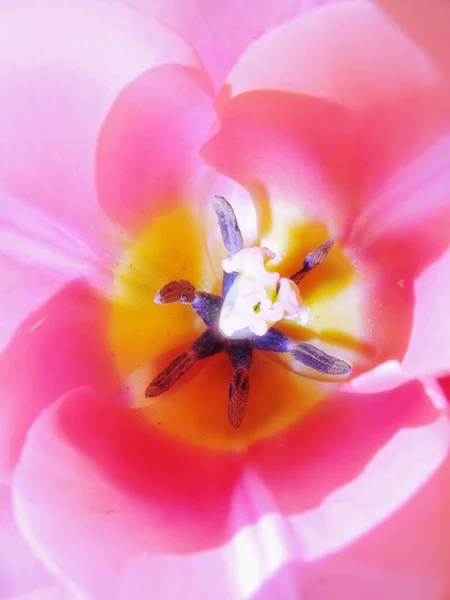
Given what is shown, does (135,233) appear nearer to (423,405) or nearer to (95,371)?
(95,371)

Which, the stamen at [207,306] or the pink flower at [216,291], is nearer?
the pink flower at [216,291]

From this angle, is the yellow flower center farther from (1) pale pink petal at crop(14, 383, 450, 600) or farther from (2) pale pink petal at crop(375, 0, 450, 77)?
(2) pale pink petal at crop(375, 0, 450, 77)

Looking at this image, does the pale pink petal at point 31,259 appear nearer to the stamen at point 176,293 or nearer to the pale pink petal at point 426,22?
the stamen at point 176,293

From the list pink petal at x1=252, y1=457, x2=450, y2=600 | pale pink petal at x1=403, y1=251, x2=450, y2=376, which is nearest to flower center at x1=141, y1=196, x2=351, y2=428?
pale pink petal at x1=403, y1=251, x2=450, y2=376

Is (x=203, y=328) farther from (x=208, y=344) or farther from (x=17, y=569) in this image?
(x=17, y=569)

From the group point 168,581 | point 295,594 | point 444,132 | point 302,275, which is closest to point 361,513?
point 295,594

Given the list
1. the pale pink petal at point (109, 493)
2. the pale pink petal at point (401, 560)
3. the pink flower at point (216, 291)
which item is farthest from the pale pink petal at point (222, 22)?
the pale pink petal at point (401, 560)
